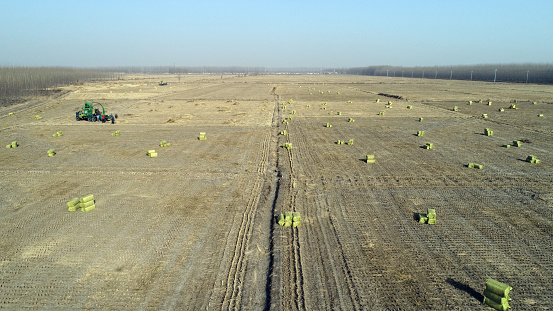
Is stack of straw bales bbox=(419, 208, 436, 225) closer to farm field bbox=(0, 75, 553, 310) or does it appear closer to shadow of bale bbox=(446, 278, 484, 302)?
farm field bbox=(0, 75, 553, 310)

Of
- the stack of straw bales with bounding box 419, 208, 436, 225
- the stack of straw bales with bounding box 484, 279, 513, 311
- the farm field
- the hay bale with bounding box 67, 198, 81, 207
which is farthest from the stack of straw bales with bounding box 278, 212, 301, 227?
the hay bale with bounding box 67, 198, 81, 207

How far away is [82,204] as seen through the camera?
10.1 m

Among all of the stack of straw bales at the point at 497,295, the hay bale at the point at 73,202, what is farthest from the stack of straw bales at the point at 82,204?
the stack of straw bales at the point at 497,295

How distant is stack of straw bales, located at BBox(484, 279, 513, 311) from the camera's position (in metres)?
5.81

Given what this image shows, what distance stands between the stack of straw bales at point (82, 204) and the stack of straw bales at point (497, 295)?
10281 millimetres

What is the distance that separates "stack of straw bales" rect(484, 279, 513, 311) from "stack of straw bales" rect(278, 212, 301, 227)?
4.44 m

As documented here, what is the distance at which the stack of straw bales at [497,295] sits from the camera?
5806 millimetres

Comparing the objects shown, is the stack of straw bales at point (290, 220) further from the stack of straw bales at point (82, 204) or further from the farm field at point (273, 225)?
the stack of straw bales at point (82, 204)

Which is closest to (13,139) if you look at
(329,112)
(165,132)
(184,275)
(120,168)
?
(165,132)

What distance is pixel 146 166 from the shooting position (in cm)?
1477

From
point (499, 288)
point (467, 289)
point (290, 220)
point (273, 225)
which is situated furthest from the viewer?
point (273, 225)

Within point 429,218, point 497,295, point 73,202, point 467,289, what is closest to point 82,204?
point 73,202

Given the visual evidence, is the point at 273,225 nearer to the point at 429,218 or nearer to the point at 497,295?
the point at 429,218

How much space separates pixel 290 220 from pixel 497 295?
4.77 meters
